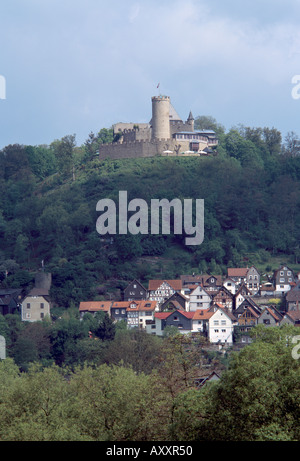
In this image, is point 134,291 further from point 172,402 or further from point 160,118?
point 172,402

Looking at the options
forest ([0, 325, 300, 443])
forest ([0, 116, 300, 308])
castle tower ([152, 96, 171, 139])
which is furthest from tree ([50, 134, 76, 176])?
forest ([0, 325, 300, 443])

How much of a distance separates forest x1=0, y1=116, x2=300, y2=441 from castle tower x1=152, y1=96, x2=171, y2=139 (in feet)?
12.3

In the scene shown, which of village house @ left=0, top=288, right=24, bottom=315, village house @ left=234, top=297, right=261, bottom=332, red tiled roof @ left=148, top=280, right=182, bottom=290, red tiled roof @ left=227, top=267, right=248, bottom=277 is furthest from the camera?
red tiled roof @ left=227, top=267, right=248, bottom=277

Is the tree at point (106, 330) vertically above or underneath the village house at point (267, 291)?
underneath

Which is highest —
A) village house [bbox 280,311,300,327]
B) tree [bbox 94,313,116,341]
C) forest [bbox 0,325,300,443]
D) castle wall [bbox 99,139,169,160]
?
castle wall [bbox 99,139,169,160]

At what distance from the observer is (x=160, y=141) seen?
317 feet

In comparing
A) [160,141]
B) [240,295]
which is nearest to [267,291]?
[240,295]

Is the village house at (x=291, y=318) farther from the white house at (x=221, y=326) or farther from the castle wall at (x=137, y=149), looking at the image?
the castle wall at (x=137, y=149)

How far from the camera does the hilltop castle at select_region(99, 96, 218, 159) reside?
96500mm

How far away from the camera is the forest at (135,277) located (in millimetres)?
29312

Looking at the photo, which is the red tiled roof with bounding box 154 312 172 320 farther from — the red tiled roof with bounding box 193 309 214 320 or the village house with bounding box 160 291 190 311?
the red tiled roof with bounding box 193 309 214 320

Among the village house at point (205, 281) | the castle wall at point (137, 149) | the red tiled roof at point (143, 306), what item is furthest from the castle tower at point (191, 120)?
the red tiled roof at point (143, 306)

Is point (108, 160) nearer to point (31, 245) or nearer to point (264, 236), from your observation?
point (31, 245)

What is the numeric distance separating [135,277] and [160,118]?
24943 mm
